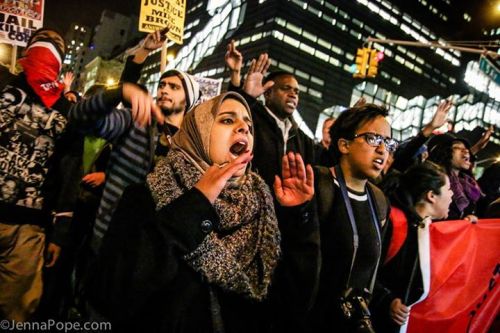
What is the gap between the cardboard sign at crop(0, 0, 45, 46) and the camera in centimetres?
514

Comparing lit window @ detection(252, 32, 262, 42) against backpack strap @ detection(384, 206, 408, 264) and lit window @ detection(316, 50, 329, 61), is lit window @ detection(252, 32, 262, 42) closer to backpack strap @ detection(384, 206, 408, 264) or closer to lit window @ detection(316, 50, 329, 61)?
lit window @ detection(316, 50, 329, 61)

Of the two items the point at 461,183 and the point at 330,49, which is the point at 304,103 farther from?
the point at 461,183

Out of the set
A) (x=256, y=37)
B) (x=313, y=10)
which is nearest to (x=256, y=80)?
(x=256, y=37)

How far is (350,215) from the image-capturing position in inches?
99.4

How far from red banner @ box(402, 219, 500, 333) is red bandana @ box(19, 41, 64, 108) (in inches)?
143

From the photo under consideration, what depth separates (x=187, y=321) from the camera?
5.68 feet

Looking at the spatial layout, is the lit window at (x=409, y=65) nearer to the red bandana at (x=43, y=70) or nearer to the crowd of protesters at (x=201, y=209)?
the crowd of protesters at (x=201, y=209)

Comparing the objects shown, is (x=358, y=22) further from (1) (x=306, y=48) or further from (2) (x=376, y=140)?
(2) (x=376, y=140)

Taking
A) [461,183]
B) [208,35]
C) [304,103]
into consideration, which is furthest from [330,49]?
[461,183]

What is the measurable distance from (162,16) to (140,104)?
162 inches

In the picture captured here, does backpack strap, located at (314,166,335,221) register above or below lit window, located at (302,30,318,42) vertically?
below

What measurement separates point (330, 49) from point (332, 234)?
5452cm

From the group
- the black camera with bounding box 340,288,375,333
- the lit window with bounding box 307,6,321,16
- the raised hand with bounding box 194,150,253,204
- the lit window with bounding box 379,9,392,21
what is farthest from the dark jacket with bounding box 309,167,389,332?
the lit window with bounding box 379,9,392,21

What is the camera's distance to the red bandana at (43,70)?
124 inches
